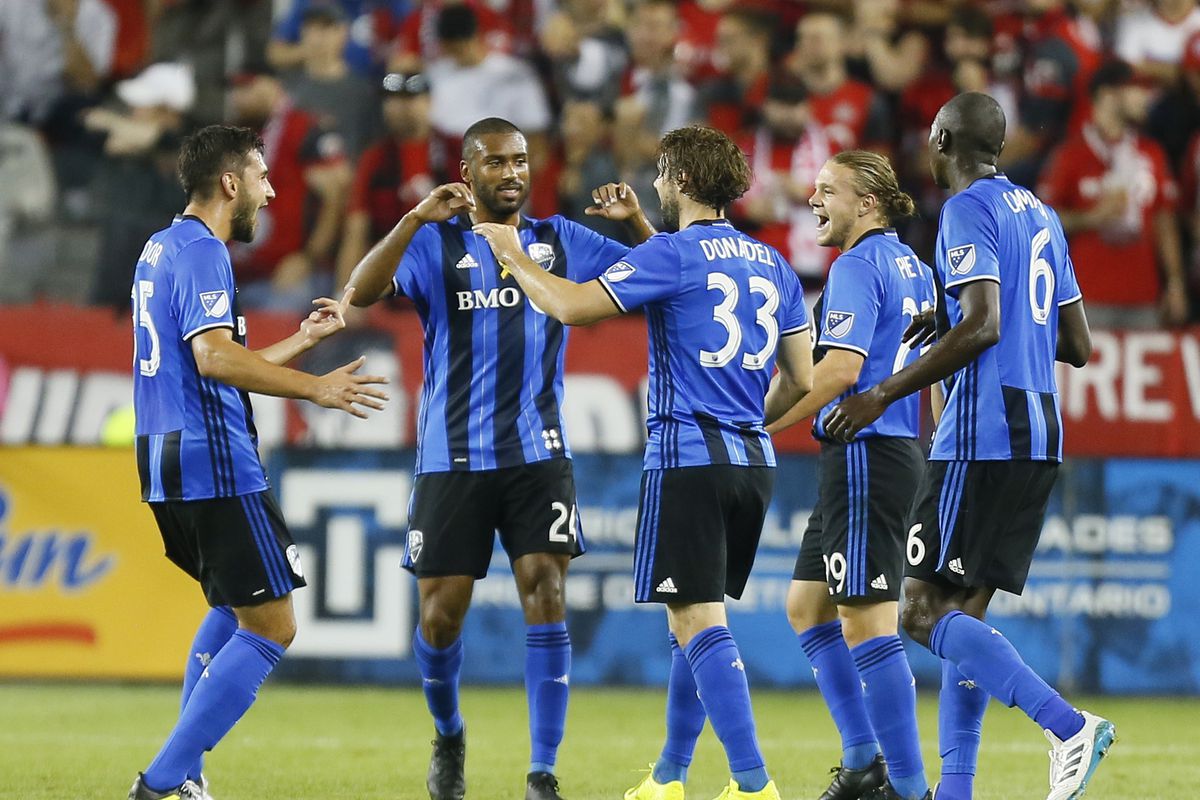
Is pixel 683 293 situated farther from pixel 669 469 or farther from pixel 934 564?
pixel 934 564

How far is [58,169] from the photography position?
13008 mm

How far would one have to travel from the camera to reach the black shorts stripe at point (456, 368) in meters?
6.50

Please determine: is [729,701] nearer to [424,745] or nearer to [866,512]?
[866,512]

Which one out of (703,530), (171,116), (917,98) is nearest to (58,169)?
(171,116)

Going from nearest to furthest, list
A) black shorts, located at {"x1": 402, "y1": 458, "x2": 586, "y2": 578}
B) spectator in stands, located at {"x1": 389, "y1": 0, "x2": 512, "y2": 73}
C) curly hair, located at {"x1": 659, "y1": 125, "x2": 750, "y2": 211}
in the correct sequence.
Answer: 1. curly hair, located at {"x1": 659, "y1": 125, "x2": 750, "y2": 211}
2. black shorts, located at {"x1": 402, "y1": 458, "x2": 586, "y2": 578}
3. spectator in stands, located at {"x1": 389, "y1": 0, "x2": 512, "y2": 73}

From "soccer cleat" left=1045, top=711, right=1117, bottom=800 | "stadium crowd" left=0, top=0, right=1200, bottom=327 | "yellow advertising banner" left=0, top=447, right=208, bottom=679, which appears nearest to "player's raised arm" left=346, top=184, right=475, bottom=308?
"soccer cleat" left=1045, top=711, right=1117, bottom=800

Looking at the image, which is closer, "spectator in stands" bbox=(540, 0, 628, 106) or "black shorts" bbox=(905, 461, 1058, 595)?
"black shorts" bbox=(905, 461, 1058, 595)

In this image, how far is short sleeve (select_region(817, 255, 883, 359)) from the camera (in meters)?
6.14

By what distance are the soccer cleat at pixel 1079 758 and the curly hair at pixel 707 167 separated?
2.13 metres

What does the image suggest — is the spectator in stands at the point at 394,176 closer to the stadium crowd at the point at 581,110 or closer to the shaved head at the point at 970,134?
the stadium crowd at the point at 581,110

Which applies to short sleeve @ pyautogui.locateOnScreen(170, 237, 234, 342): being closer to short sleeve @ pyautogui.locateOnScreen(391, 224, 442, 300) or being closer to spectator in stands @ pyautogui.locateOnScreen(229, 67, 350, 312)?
short sleeve @ pyautogui.locateOnScreen(391, 224, 442, 300)

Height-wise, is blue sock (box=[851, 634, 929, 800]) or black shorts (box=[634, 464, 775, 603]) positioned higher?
black shorts (box=[634, 464, 775, 603])

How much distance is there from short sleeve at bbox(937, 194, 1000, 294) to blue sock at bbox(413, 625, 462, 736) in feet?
7.86

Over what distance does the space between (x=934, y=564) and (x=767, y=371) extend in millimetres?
906
